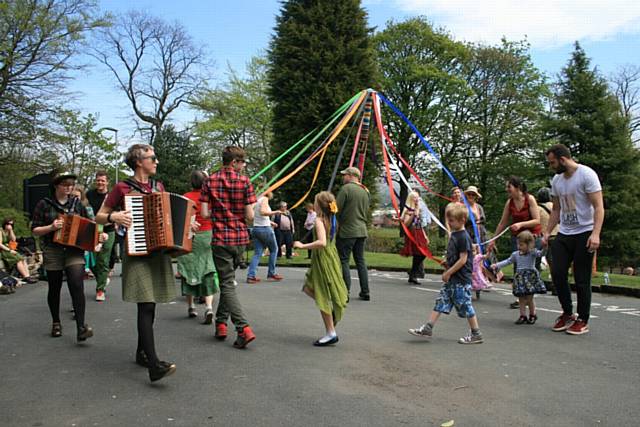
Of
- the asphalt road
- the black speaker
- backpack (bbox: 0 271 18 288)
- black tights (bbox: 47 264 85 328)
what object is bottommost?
the asphalt road

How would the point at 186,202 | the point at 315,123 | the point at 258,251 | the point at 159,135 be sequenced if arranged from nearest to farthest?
the point at 186,202 → the point at 258,251 → the point at 315,123 → the point at 159,135

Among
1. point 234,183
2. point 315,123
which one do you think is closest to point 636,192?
point 315,123

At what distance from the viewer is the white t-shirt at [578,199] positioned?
6.18 m

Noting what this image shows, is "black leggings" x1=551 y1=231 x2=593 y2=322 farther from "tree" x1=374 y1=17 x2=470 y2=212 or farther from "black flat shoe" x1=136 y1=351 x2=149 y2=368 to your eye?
"tree" x1=374 y1=17 x2=470 y2=212

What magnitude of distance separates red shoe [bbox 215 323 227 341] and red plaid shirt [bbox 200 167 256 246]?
36.6 inches

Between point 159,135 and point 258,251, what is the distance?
26.6 metres

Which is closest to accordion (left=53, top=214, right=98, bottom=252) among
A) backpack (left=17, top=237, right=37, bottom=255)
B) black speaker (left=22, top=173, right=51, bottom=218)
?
backpack (left=17, top=237, right=37, bottom=255)

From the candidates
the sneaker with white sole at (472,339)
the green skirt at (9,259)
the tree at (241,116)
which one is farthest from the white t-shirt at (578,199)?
the tree at (241,116)

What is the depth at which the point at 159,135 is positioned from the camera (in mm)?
35375

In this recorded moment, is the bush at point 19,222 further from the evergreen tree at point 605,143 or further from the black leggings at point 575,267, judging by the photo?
the evergreen tree at point 605,143

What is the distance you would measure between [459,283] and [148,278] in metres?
3.21

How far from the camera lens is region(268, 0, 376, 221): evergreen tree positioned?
946 inches

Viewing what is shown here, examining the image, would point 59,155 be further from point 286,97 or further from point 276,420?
point 276,420

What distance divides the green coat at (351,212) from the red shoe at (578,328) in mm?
3255
